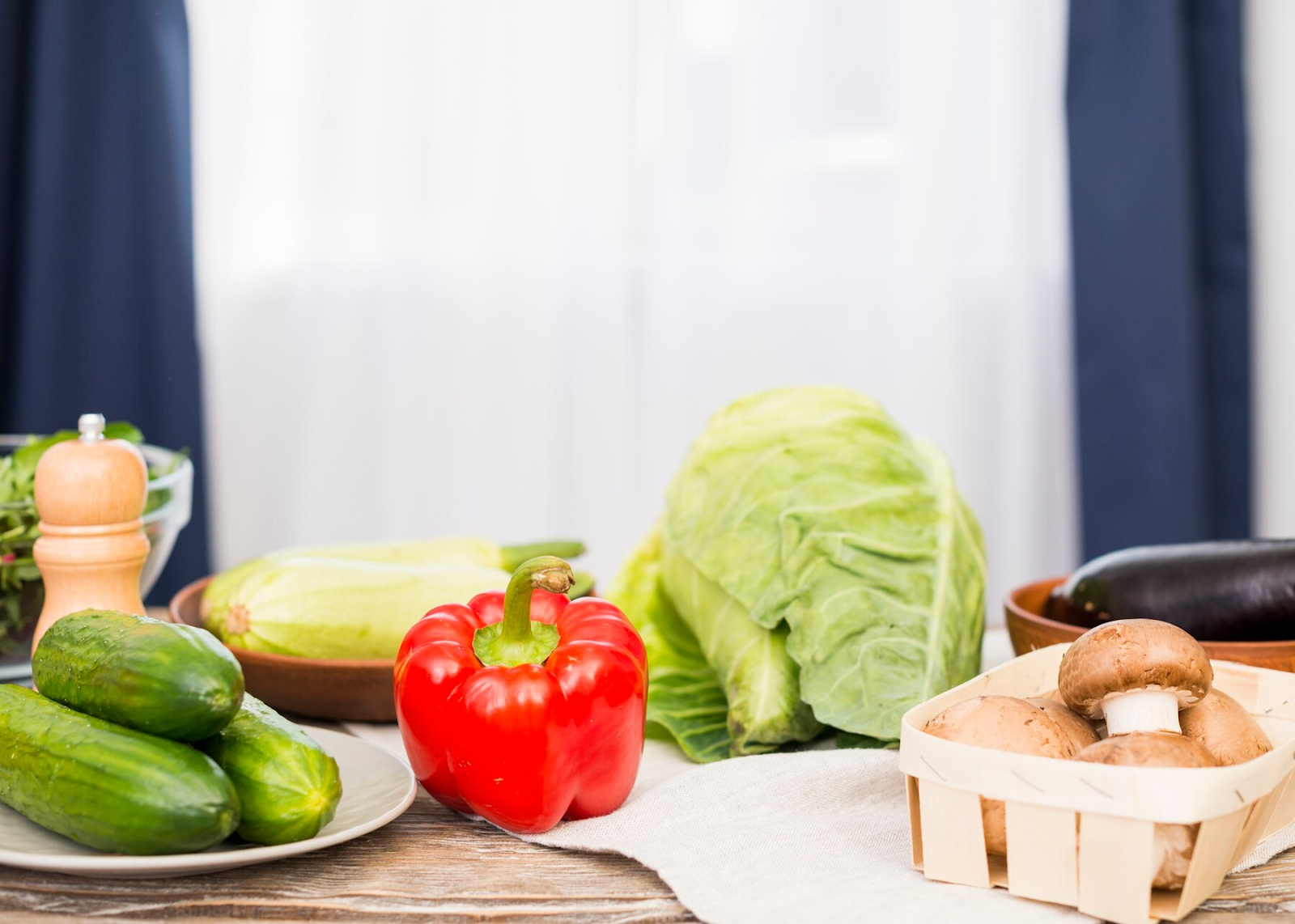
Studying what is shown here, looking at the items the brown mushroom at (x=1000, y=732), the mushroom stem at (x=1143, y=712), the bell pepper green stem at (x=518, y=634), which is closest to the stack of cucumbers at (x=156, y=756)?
the bell pepper green stem at (x=518, y=634)

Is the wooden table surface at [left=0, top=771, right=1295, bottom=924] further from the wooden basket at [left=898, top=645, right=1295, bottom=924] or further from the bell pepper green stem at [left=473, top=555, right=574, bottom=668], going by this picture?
the bell pepper green stem at [left=473, top=555, right=574, bottom=668]

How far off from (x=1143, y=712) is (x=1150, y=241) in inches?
76.4

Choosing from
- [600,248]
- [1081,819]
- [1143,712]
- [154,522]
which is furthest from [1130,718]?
[600,248]

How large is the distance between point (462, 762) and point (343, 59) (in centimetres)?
201

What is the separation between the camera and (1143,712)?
2.19 ft

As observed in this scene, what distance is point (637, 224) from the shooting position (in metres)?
2.50

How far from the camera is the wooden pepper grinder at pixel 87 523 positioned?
2.77 feet

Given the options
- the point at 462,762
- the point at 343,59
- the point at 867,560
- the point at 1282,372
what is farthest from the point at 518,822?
the point at 1282,372

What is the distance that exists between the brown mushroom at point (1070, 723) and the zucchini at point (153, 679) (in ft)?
1.56

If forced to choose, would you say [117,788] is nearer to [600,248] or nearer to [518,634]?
[518,634]

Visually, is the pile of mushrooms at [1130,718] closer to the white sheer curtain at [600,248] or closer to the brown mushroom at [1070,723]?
the brown mushroom at [1070,723]

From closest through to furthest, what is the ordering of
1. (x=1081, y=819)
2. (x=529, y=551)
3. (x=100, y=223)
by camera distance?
(x=1081, y=819) < (x=529, y=551) < (x=100, y=223)

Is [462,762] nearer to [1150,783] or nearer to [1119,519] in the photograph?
[1150,783]

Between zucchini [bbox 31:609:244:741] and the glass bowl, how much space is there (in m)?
0.28
